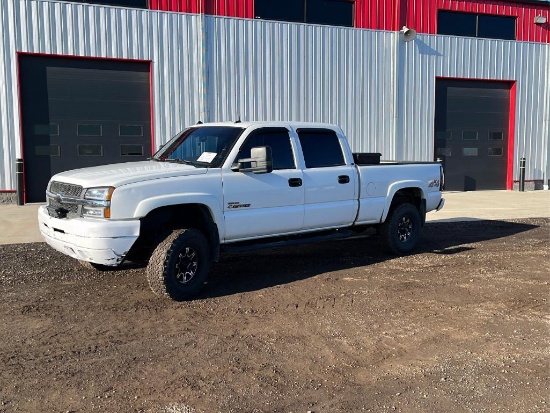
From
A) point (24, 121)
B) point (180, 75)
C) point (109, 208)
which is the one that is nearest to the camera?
point (109, 208)

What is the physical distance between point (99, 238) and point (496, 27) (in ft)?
59.0

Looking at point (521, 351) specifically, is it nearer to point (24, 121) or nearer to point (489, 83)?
point (24, 121)

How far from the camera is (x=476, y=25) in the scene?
61.4 feet

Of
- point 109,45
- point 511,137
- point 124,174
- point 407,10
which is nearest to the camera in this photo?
point 124,174

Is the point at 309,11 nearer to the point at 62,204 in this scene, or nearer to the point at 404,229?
the point at 404,229

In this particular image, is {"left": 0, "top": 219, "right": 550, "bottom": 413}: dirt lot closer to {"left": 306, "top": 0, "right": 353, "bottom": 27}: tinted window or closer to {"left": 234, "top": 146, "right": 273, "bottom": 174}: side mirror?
{"left": 234, "top": 146, "right": 273, "bottom": 174}: side mirror

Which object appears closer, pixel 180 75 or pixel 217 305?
pixel 217 305

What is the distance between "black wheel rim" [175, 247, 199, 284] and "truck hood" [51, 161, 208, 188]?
0.84 metres

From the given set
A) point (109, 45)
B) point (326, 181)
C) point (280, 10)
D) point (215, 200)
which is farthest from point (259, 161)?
point (280, 10)

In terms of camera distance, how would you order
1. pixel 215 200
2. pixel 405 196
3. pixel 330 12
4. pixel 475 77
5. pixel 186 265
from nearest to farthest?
pixel 186 265 < pixel 215 200 < pixel 405 196 < pixel 330 12 < pixel 475 77

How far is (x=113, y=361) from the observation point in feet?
13.6

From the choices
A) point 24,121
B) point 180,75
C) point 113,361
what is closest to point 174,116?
point 180,75

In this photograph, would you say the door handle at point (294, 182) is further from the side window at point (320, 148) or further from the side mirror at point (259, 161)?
the side mirror at point (259, 161)

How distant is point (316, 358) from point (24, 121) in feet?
Result: 40.1
